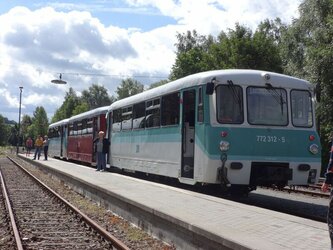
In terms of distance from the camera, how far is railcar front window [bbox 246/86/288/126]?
39.8ft

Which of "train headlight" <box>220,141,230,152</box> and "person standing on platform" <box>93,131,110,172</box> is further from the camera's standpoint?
"person standing on platform" <box>93,131,110,172</box>

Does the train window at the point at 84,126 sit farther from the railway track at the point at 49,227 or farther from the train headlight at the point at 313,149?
the train headlight at the point at 313,149

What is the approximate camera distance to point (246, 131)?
1188 centimetres

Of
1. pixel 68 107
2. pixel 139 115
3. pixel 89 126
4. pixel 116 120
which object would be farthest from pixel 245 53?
pixel 68 107

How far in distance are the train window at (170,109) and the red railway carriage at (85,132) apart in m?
10.9

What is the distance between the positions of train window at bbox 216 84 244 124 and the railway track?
12.2 ft

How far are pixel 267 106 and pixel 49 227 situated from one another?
18.2 ft

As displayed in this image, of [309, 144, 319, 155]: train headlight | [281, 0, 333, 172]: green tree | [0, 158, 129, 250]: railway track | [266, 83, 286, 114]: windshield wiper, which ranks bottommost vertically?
[0, 158, 129, 250]: railway track

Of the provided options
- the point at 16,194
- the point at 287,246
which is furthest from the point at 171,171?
the point at 287,246

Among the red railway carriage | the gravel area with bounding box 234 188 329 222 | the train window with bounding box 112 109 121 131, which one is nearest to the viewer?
the gravel area with bounding box 234 188 329 222

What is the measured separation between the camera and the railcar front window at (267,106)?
12125 mm

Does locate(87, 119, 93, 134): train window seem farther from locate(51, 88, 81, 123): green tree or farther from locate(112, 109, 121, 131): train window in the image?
locate(51, 88, 81, 123): green tree

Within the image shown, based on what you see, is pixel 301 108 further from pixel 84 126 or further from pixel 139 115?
pixel 84 126

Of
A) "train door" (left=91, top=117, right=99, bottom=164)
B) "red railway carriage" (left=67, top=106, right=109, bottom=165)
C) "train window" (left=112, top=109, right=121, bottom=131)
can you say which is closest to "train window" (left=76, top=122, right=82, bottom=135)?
"red railway carriage" (left=67, top=106, right=109, bottom=165)
